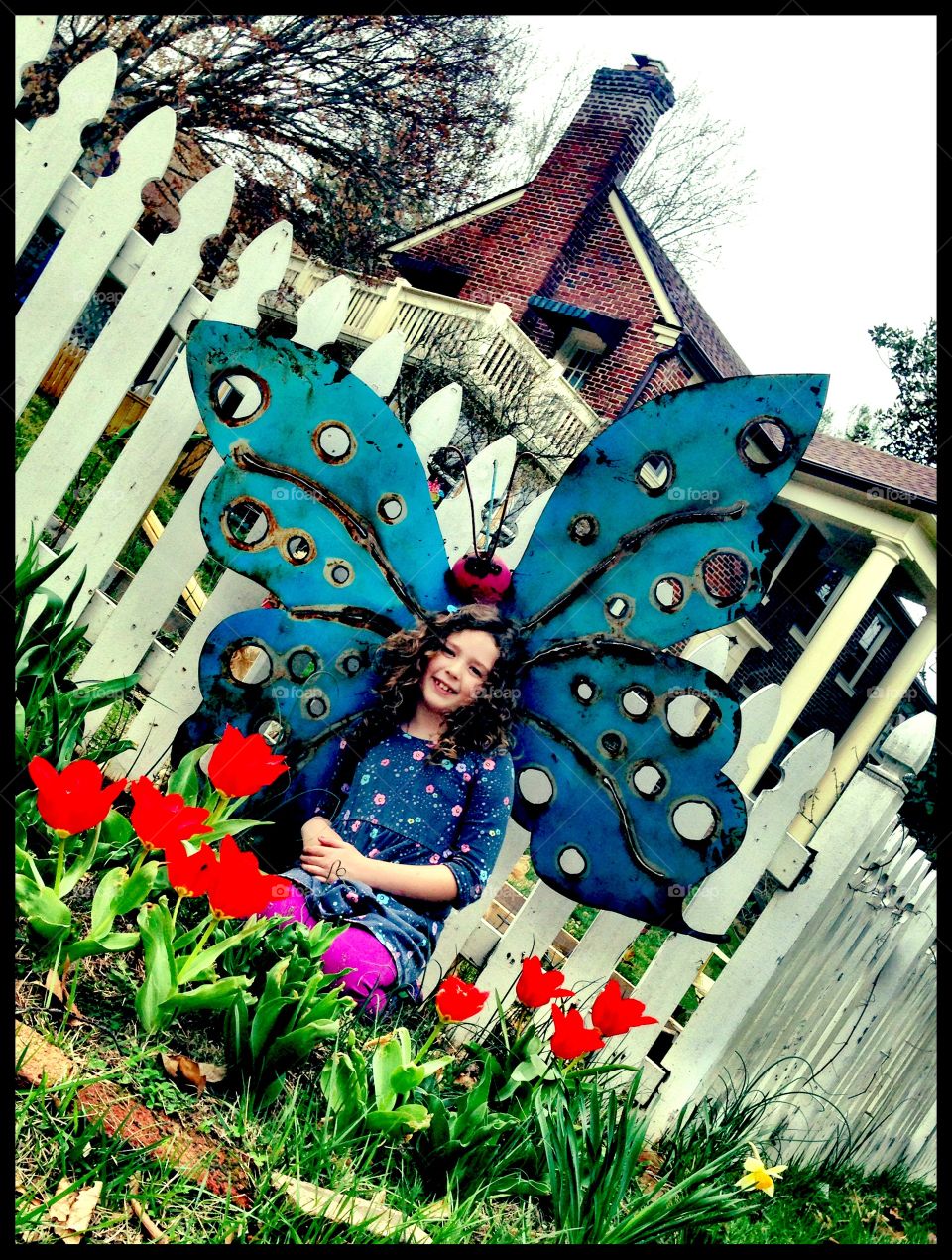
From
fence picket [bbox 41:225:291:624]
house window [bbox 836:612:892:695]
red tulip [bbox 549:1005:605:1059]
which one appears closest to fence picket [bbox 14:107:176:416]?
fence picket [bbox 41:225:291:624]

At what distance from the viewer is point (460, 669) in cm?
259

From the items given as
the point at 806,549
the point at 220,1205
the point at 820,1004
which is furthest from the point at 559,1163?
the point at 806,549

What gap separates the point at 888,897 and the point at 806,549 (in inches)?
386

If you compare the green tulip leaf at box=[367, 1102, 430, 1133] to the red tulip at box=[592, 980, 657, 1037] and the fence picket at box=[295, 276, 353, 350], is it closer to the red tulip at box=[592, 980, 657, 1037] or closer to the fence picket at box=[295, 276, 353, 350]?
the red tulip at box=[592, 980, 657, 1037]

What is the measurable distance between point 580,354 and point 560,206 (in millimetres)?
2261

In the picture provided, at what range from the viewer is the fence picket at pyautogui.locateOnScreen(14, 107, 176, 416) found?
9.25 feet

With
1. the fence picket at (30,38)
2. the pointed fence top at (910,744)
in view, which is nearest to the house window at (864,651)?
the pointed fence top at (910,744)

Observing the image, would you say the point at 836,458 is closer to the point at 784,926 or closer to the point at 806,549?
the point at 806,549

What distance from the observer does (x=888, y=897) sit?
133 inches

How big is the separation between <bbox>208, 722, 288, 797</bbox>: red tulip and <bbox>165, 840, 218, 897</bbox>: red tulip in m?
0.24

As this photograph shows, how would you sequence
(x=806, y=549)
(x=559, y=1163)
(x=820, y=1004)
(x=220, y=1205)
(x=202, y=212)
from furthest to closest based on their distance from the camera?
(x=806, y=549), (x=820, y=1004), (x=202, y=212), (x=559, y=1163), (x=220, y=1205)

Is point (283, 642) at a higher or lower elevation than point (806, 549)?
lower

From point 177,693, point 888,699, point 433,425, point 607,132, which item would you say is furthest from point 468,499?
point 607,132

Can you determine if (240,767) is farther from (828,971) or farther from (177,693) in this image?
(828,971)
